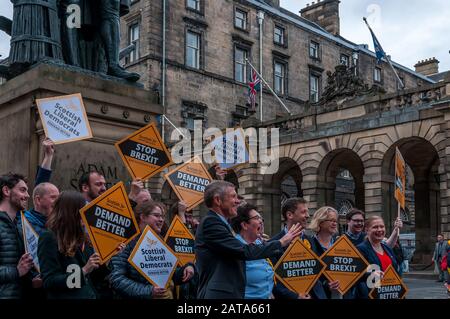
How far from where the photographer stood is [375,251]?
6359mm

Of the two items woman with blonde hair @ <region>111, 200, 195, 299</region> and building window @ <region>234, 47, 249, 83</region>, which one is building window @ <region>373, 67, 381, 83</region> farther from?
woman with blonde hair @ <region>111, 200, 195, 299</region>

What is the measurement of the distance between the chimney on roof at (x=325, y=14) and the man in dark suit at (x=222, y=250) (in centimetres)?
4539

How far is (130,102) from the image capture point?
711cm

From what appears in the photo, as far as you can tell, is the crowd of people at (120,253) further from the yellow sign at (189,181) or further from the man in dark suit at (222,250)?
the yellow sign at (189,181)

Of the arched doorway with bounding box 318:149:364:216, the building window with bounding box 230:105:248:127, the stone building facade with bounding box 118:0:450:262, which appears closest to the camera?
the stone building facade with bounding box 118:0:450:262

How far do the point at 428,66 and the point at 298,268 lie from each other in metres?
57.3

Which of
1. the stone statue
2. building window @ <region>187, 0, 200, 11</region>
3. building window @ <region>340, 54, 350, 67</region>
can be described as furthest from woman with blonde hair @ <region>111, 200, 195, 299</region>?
building window @ <region>340, 54, 350, 67</region>

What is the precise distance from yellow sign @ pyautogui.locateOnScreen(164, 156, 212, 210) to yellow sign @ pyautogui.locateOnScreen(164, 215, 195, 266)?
113 cm

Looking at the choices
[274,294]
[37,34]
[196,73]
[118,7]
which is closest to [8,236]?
[274,294]

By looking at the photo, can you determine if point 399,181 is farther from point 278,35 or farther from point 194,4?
point 278,35

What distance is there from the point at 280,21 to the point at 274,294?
128 feet

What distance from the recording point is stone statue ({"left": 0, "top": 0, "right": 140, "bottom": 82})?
6781 mm

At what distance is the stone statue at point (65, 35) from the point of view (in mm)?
6781

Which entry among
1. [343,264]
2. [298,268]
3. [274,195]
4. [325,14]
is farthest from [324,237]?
[325,14]
